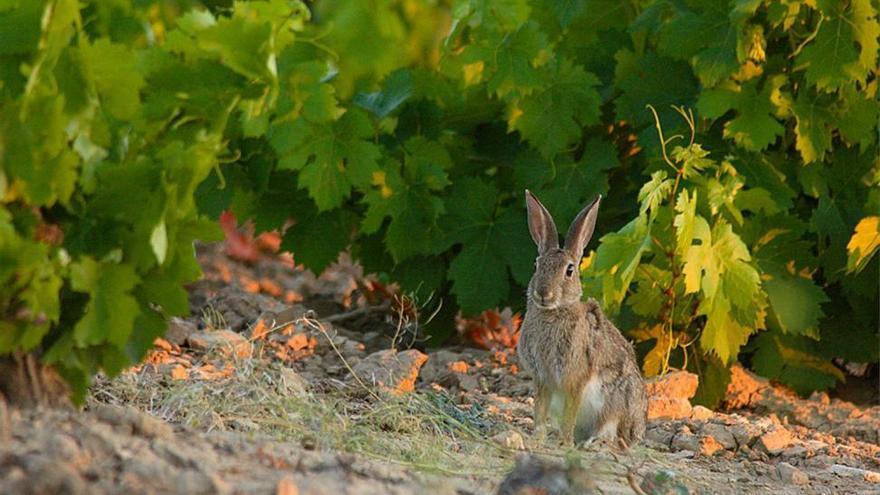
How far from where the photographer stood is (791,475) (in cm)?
554

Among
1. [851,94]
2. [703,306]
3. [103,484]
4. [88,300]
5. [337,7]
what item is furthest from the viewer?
[851,94]

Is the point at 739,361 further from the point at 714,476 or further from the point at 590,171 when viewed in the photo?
the point at 714,476

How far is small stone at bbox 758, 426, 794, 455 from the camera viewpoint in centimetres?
600

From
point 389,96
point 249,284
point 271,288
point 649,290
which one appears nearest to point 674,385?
point 649,290

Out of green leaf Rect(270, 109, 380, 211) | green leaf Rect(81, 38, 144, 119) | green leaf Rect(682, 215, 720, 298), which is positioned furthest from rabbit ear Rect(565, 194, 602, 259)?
green leaf Rect(81, 38, 144, 119)

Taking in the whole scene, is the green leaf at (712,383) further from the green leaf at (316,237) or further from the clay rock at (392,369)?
the green leaf at (316,237)

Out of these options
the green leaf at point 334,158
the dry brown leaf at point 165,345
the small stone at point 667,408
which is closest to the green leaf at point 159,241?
the green leaf at point 334,158

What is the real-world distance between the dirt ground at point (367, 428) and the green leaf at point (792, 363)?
0.08 m

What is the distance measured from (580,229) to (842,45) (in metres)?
1.62

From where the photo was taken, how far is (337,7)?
8.02ft

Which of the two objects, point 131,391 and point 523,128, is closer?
point 131,391

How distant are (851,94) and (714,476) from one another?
227cm

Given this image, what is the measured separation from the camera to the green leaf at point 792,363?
718 centimetres

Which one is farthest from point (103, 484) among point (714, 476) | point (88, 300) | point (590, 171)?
point (590, 171)
